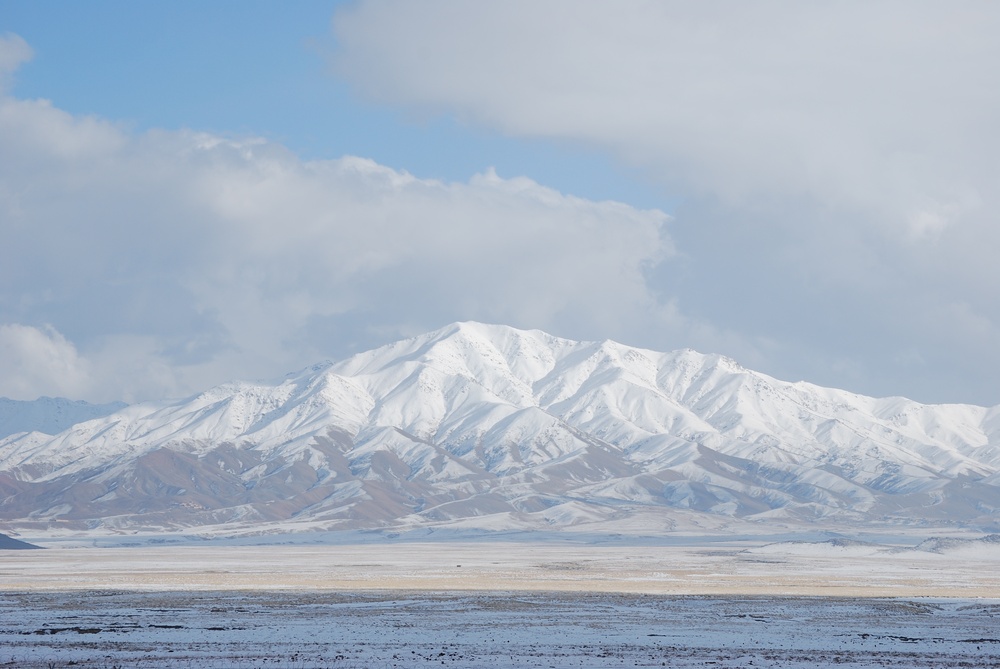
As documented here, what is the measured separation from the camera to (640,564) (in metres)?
152

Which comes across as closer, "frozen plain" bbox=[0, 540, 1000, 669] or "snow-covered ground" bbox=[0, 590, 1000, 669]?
"snow-covered ground" bbox=[0, 590, 1000, 669]

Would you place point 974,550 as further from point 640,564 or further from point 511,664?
point 511,664

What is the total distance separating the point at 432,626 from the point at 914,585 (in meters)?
62.3

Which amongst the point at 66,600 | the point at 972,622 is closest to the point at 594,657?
the point at 972,622

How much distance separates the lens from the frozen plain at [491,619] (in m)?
45.9

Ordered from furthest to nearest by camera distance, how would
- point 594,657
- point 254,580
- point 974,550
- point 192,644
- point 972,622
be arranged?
point 974,550 < point 254,580 < point 972,622 < point 192,644 < point 594,657

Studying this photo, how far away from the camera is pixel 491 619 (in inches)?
2469

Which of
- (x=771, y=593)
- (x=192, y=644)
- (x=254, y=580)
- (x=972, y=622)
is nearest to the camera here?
(x=192, y=644)

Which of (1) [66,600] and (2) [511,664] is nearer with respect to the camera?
(2) [511,664]

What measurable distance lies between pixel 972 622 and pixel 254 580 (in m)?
62.6

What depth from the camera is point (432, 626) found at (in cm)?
5891

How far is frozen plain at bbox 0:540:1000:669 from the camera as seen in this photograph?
151 ft

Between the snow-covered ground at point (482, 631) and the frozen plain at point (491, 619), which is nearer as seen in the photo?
the snow-covered ground at point (482, 631)

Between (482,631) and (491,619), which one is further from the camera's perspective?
(491,619)
